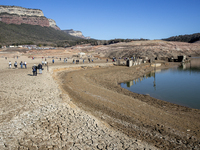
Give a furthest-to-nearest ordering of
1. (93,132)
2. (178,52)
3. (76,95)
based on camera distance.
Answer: (178,52)
(76,95)
(93,132)

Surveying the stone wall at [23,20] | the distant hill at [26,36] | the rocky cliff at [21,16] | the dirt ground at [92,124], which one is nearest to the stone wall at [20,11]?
the rocky cliff at [21,16]

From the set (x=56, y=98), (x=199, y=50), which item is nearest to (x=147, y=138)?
(x=56, y=98)

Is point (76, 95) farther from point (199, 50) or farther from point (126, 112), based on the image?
→ point (199, 50)

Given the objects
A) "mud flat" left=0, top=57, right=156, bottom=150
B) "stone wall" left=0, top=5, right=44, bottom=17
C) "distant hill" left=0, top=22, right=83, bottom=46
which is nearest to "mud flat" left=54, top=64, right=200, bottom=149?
"mud flat" left=0, top=57, right=156, bottom=150

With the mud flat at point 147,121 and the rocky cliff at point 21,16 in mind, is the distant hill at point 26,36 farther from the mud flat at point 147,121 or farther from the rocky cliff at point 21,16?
the mud flat at point 147,121

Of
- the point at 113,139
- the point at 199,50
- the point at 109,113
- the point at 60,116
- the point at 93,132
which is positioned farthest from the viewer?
the point at 199,50

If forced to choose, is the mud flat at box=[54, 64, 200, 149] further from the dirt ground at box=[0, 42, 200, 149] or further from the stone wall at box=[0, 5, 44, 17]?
the stone wall at box=[0, 5, 44, 17]

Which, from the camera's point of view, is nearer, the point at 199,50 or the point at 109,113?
the point at 109,113

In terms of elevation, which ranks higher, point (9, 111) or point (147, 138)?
point (9, 111)

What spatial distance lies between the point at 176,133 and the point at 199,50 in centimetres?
8237

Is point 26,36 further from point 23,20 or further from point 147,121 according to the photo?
point 147,121

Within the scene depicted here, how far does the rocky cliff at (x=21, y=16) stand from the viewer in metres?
153

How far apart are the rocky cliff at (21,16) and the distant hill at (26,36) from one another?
9.98m

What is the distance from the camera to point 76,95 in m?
14.0
